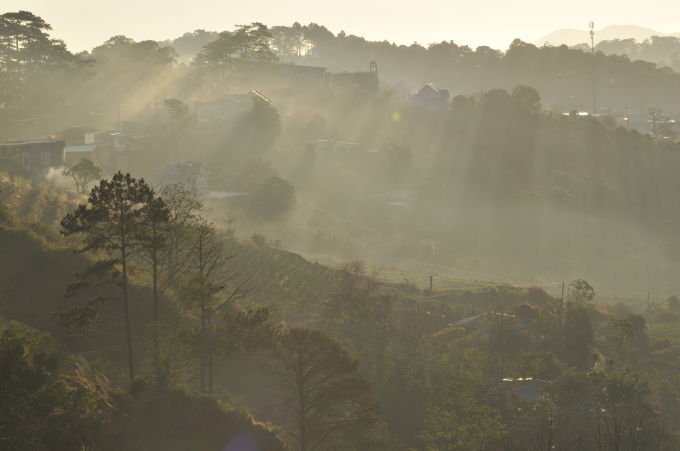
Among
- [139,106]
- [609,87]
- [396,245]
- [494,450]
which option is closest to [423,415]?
[494,450]

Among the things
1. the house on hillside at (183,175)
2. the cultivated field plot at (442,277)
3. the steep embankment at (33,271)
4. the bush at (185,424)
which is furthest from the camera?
the house on hillside at (183,175)

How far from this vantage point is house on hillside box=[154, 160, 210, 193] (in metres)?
37.3

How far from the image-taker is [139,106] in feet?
192

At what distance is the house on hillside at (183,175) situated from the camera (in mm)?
37281

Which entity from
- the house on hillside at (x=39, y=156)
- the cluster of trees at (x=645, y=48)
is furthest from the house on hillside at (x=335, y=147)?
the cluster of trees at (x=645, y=48)

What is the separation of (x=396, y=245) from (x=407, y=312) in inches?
719

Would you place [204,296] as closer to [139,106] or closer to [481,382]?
[481,382]

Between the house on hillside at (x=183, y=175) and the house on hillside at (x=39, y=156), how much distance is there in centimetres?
643

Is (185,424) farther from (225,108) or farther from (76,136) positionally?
(225,108)

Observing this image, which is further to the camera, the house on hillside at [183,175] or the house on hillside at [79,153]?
the house on hillside at [183,175]

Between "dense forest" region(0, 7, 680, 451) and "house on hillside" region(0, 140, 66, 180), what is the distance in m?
0.21

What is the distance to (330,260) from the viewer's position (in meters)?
34.9

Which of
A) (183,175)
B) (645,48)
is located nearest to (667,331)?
(183,175)

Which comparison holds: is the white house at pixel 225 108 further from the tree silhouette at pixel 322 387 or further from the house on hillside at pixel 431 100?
the tree silhouette at pixel 322 387
